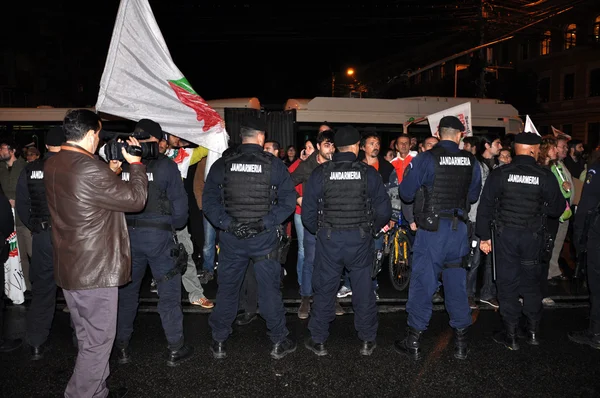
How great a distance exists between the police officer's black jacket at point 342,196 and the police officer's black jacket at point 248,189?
0.82 feet

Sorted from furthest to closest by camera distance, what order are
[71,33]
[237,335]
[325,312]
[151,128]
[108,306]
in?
1. [71,33]
2. [237,335]
3. [325,312]
4. [151,128]
5. [108,306]

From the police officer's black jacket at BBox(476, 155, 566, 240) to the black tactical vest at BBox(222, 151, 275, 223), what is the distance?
95.5 inches

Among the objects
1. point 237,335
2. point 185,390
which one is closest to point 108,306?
point 185,390

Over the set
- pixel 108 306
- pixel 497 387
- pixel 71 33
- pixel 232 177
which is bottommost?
pixel 497 387

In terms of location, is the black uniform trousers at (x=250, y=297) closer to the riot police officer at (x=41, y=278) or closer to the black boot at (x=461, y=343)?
the riot police officer at (x=41, y=278)

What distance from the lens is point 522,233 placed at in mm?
4453

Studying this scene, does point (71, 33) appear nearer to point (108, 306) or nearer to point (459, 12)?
point (459, 12)

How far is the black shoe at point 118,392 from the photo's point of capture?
11.6ft

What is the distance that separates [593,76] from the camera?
1161 inches

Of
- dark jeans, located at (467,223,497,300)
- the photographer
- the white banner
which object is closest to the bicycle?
dark jeans, located at (467,223,497,300)

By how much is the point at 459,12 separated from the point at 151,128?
62.8 ft

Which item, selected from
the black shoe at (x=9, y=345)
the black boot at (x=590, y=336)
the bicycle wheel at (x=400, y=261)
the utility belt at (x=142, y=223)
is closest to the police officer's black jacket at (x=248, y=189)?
the utility belt at (x=142, y=223)

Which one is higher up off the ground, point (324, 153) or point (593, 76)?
point (593, 76)

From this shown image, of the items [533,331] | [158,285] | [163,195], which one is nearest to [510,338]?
[533,331]
